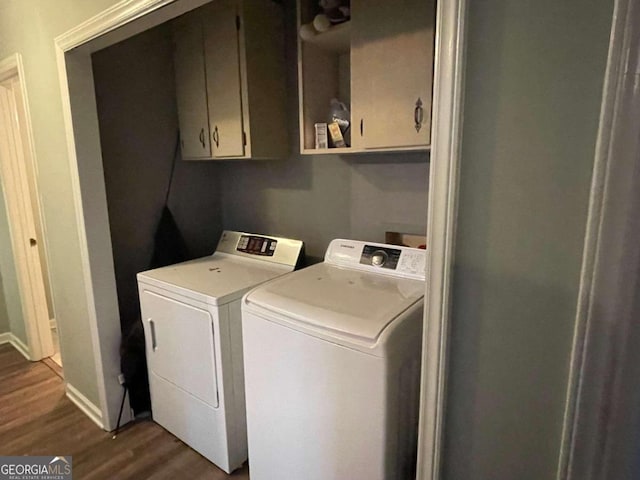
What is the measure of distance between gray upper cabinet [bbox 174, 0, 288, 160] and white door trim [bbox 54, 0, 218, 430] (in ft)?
1.84

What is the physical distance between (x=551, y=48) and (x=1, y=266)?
12.5 feet

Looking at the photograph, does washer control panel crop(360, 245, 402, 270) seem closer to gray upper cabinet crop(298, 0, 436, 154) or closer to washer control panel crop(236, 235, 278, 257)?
gray upper cabinet crop(298, 0, 436, 154)

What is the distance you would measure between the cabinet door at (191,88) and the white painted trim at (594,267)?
6.60 feet

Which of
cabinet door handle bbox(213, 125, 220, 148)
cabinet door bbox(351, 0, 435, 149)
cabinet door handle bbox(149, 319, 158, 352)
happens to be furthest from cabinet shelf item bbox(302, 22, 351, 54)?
cabinet door handle bbox(149, 319, 158, 352)

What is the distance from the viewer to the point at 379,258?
177cm

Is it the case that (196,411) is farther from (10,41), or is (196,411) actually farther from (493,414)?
(10,41)

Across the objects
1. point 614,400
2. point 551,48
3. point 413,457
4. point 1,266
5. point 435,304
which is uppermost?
point 551,48

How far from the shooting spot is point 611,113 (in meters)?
0.59

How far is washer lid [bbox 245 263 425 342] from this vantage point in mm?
1223

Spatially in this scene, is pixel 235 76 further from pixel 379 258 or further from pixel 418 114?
pixel 379 258

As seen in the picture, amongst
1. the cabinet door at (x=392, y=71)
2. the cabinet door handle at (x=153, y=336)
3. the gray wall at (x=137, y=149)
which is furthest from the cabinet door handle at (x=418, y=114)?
the gray wall at (x=137, y=149)

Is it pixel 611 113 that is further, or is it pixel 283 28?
pixel 283 28

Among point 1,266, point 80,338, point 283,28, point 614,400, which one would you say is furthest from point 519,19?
point 1,266

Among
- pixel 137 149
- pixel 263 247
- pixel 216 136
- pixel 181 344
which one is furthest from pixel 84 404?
pixel 216 136
